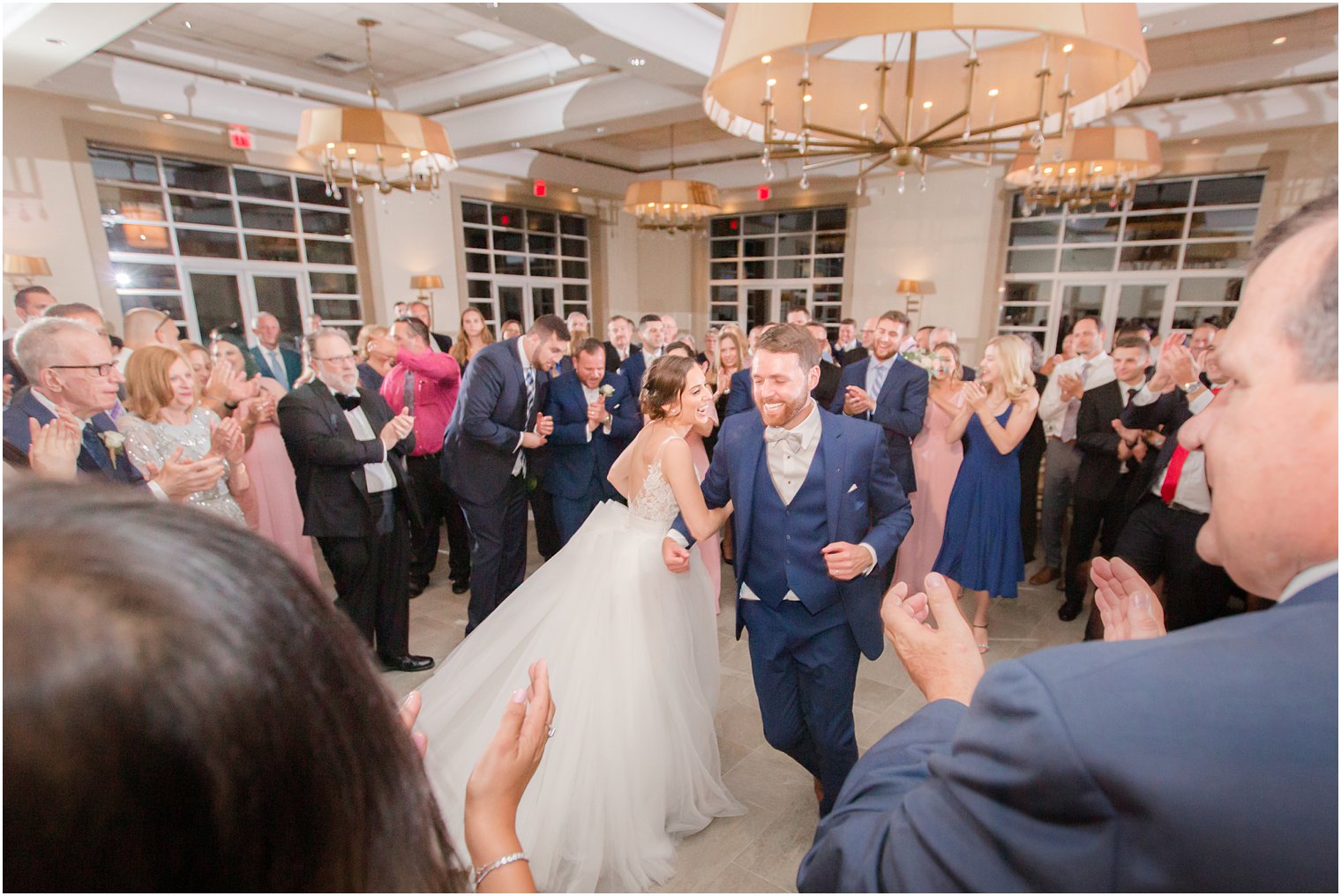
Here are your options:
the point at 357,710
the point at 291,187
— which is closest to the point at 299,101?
the point at 291,187

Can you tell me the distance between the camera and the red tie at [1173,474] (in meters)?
2.61

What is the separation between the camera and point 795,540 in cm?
203

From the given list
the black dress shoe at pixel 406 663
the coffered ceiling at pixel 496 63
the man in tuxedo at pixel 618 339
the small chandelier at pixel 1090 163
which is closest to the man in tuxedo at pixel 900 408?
the small chandelier at pixel 1090 163

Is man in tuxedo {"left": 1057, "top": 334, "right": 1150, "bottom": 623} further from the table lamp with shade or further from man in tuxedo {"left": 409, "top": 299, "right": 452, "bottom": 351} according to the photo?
the table lamp with shade

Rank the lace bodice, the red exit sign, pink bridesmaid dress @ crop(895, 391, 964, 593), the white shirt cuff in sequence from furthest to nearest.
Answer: the red exit sign
pink bridesmaid dress @ crop(895, 391, 964, 593)
the lace bodice
the white shirt cuff

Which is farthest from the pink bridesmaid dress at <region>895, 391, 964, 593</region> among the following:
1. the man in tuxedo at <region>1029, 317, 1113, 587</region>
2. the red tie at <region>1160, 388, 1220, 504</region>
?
the red tie at <region>1160, 388, 1220, 504</region>

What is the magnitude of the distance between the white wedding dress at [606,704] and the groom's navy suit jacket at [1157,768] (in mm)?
1612

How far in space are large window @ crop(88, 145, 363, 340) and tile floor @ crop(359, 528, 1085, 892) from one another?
655 cm

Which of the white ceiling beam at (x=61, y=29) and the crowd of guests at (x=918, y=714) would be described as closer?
the crowd of guests at (x=918, y=714)

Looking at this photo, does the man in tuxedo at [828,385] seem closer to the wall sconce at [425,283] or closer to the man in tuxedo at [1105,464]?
the man in tuxedo at [1105,464]

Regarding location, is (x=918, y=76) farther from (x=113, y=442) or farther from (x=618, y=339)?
(x=618, y=339)

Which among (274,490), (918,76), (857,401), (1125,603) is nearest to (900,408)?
(857,401)

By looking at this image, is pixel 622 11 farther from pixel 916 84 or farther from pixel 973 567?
pixel 973 567

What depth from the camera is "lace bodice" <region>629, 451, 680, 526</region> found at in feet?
8.28
